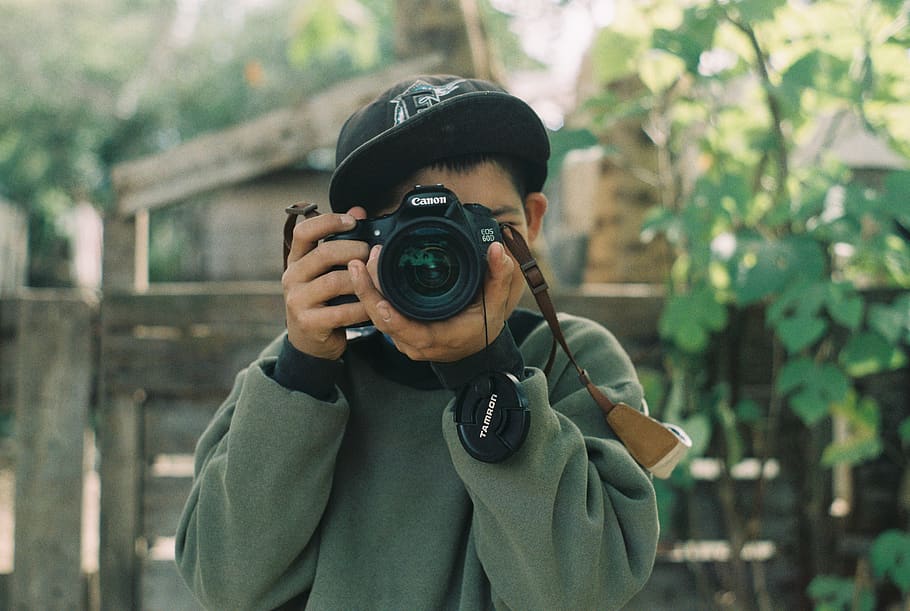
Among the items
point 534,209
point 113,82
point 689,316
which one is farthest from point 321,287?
point 113,82

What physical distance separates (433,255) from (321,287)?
149mm

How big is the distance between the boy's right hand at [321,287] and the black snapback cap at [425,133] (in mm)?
→ 73

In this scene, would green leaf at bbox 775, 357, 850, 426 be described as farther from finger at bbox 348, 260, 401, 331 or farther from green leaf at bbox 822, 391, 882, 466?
finger at bbox 348, 260, 401, 331

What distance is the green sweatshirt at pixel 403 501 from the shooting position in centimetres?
103

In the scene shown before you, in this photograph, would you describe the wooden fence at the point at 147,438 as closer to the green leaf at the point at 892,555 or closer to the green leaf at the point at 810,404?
the green leaf at the point at 892,555

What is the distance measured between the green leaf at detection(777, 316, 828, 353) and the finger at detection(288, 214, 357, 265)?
43.1 inches

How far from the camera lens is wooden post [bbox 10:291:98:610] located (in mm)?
2357

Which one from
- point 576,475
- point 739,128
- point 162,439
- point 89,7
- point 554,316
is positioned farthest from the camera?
point 89,7

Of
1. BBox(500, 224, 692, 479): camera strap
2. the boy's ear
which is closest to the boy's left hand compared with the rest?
BBox(500, 224, 692, 479): camera strap

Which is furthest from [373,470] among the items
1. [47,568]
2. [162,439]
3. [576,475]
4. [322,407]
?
[47,568]

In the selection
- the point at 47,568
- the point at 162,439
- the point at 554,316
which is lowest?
the point at 47,568

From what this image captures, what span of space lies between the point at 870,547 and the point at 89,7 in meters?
14.2

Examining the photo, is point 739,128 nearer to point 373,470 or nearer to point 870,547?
point 870,547

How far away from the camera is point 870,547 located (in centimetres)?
225
